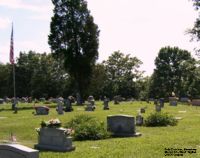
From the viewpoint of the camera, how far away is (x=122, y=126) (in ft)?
68.7

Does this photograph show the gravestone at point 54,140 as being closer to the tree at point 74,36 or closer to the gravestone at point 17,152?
the gravestone at point 17,152

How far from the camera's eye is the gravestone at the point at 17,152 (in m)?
9.77

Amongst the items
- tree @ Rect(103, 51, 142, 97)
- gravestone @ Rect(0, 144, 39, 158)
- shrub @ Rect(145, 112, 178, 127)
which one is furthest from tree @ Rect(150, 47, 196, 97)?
gravestone @ Rect(0, 144, 39, 158)

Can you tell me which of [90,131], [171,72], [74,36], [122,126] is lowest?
[90,131]

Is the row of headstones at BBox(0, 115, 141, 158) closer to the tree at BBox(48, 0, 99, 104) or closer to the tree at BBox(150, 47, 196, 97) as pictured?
the tree at BBox(48, 0, 99, 104)

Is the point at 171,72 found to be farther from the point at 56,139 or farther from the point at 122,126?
the point at 56,139

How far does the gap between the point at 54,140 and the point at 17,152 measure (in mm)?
6594

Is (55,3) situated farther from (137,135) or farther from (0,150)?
(0,150)

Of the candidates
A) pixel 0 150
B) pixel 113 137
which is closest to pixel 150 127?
pixel 113 137

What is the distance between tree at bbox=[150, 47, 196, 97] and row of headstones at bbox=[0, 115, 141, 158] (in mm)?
70772

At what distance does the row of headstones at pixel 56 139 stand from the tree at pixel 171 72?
7077 centimetres

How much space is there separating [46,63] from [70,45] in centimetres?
3857

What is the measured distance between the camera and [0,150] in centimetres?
1043

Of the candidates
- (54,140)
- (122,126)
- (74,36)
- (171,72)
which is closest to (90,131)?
(122,126)
